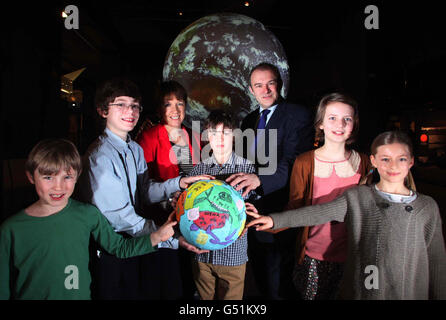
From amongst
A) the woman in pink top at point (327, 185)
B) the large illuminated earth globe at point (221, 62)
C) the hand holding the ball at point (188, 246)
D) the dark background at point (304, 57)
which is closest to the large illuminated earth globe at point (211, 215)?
the hand holding the ball at point (188, 246)

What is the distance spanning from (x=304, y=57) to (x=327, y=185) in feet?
14.9

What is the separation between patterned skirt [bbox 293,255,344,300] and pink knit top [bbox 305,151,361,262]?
0.15 ft

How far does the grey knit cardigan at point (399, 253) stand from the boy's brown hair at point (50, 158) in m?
1.84

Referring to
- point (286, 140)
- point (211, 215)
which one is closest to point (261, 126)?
point (286, 140)

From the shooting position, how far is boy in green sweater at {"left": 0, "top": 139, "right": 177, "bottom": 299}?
49.0 inches

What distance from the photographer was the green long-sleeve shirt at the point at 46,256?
1.24m

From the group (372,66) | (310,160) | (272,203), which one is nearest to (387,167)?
(310,160)

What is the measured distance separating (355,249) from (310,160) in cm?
65

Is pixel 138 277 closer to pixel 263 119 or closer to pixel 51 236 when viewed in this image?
pixel 51 236

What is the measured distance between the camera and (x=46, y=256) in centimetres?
127

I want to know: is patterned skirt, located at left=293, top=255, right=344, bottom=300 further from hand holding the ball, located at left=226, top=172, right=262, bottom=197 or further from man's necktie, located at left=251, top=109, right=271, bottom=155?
man's necktie, located at left=251, top=109, right=271, bottom=155

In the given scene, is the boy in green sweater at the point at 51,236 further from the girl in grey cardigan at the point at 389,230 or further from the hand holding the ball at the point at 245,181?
the girl in grey cardigan at the point at 389,230

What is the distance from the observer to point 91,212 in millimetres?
1435

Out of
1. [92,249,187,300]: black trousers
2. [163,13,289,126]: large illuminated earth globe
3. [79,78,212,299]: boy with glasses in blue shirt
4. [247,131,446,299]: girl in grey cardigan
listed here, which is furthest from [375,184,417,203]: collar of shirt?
[163,13,289,126]: large illuminated earth globe
